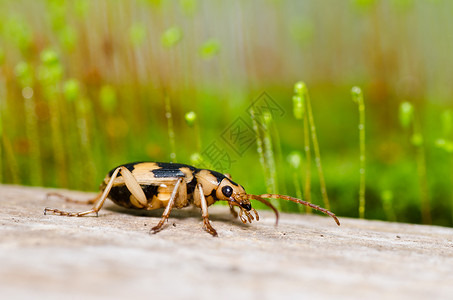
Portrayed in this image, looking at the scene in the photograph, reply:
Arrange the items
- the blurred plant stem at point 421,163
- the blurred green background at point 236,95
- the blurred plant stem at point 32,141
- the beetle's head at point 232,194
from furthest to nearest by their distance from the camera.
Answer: the blurred plant stem at point 32,141 < the blurred green background at point 236,95 < the blurred plant stem at point 421,163 < the beetle's head at point 232,194

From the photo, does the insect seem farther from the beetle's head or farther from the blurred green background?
the blurred green background

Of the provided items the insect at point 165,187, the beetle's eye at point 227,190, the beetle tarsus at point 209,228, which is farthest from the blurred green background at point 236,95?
the beetle tarsus at point 209,228

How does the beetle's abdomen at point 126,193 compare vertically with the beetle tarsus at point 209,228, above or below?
above

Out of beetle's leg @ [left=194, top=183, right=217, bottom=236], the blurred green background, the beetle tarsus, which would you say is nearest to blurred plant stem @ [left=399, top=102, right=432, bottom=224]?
the blurred green background

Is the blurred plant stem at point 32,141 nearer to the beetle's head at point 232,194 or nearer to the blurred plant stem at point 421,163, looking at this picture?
the beetle's head at point 232,194

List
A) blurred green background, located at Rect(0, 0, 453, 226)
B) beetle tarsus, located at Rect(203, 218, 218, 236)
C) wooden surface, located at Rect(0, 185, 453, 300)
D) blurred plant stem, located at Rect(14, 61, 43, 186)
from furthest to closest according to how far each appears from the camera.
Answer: blurred plant stem, located at Rect(14, 61, 43, 186)
blurred green background, located at Rect(0, 0, 453, 226)
beetle tarsus, located at Rect(203, 218, 218, 236)
wooden surface, located at Rect(0, 185, 453, 300)
